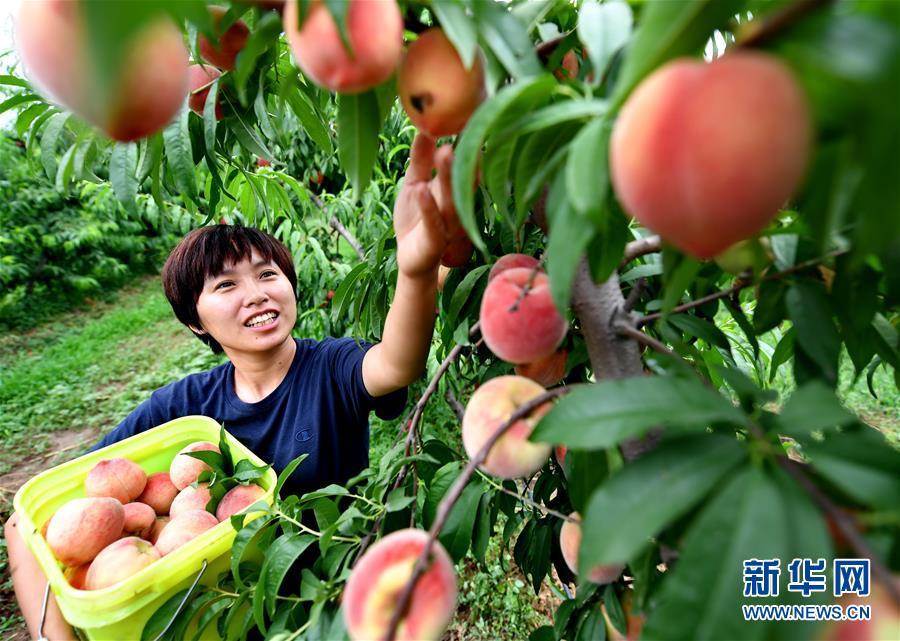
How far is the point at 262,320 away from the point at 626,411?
1.14m

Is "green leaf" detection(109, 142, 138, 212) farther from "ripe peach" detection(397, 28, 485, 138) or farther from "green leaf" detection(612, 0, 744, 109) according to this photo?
"green leaf" detection(612, 0, 744, 109)

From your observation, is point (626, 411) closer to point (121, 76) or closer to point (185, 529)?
point (121, 76)

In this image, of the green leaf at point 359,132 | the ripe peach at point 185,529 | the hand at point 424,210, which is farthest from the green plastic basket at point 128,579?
the green leaf at point 359,132

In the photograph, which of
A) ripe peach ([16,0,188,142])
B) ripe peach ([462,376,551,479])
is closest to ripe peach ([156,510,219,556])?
ripe peach ([462,376,551,479])

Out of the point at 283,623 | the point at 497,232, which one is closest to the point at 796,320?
the point at 497,232

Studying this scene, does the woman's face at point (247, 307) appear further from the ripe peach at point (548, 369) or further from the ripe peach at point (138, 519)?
the ripe peach at point (548, 369)

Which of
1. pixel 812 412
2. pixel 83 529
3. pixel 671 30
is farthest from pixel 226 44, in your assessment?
pixel 83 529

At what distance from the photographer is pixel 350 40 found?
1.21ft

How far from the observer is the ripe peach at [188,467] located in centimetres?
113

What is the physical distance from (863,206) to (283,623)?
0.68 meters

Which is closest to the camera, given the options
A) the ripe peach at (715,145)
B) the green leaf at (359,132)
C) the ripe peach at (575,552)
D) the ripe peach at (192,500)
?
the ripe peach at (715,145)

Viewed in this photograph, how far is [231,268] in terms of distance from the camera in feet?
4.47

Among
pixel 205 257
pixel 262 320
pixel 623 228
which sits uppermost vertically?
pixel 623 228

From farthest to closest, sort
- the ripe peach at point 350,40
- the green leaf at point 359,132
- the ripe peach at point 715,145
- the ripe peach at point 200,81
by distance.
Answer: the ripe peach at point 200,81 < the green leaf at point 359,132 < the ripe peach at point 350,40 < the ripe peach at point 715,145
